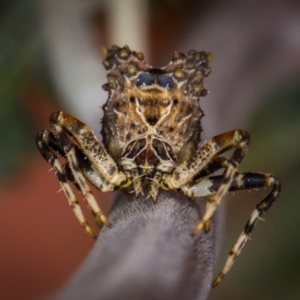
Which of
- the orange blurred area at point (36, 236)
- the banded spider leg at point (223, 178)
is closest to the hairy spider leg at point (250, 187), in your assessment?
the banded spider leg at point (223, 178)

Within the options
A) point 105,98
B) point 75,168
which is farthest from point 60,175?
point 105,98

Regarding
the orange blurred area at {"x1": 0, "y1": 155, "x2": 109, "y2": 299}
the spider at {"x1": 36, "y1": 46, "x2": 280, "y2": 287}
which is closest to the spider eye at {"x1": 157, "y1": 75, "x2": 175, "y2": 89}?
the spider at {"x1": 36, "y1": 46, "x2": 280, "y2": 287}

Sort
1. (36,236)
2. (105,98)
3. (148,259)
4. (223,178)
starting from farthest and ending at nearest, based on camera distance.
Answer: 1. (36,236)
2. (105,98)
3. (223,178)
4. (148,259)

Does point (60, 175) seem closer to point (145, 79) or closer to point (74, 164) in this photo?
point (74, 164)

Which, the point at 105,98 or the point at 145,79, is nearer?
the point at 145,79

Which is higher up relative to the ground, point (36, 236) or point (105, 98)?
point (105, 98)

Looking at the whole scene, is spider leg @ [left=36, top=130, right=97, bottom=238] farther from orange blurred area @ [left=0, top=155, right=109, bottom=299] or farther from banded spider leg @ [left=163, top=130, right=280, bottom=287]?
orange blurred area @ [left=0, top=155, right=109, bottom=299]

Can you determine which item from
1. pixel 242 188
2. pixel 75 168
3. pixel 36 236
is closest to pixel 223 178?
pixel 242 188

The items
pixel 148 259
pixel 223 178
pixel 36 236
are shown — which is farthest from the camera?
pixel 36 236
